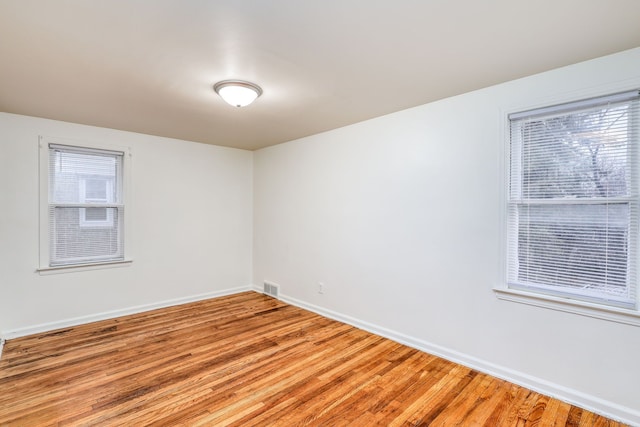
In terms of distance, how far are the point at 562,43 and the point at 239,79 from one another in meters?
2.21

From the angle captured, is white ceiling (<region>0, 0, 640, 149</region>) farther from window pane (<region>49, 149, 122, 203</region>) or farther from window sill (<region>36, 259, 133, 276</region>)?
window sill (<region>36, 259, 133, 276</region>)

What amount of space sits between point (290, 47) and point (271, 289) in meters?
3.77

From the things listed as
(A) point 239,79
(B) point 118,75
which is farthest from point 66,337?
(A) point 239,79

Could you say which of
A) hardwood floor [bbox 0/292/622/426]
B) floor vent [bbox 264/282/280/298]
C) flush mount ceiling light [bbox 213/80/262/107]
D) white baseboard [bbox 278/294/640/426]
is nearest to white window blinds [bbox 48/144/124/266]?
hardwood floor [bbox 0/292/622/426]

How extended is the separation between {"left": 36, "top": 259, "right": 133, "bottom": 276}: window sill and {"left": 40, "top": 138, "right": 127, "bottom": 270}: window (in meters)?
0.03

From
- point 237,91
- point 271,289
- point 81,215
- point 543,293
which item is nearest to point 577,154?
point 543,293

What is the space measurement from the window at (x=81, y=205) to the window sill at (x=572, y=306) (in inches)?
174

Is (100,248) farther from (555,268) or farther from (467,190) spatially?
(555,268)

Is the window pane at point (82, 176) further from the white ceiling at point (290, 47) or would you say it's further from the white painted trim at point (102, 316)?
the white painted trim at point (102, 316)

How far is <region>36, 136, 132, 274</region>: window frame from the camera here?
3.52 m

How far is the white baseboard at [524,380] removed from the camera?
81.0 inches

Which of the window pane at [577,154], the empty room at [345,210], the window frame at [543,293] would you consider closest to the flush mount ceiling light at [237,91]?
the empty room at [345,210]

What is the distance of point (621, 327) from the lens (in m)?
2.06

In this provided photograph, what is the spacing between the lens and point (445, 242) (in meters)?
2.93
